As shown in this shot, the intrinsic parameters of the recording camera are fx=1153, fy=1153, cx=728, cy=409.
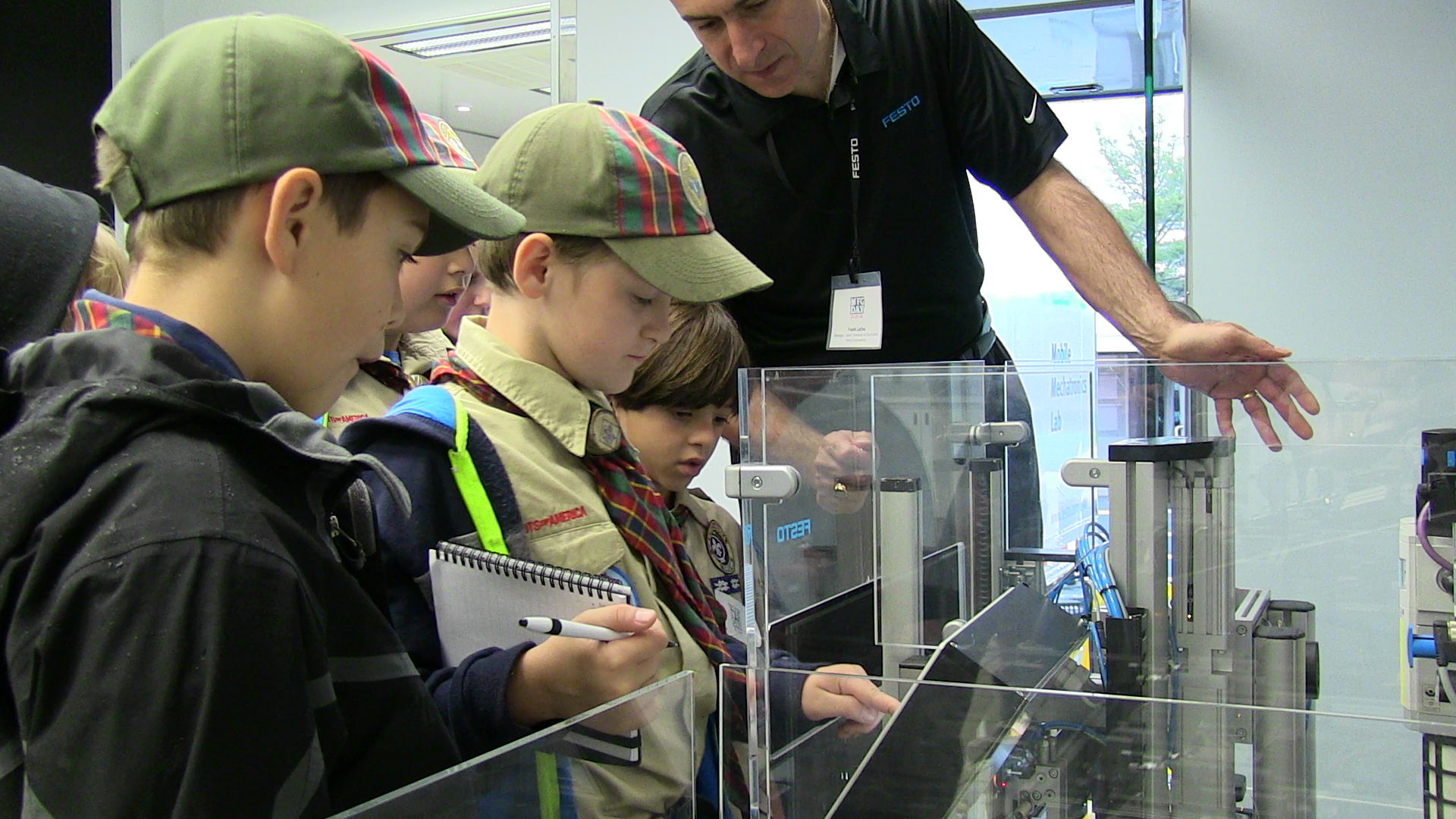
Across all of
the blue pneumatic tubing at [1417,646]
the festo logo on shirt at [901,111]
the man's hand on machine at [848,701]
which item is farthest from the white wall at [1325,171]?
the man's hand on machine at [848,701]

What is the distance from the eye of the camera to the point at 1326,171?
Answer: 284 centimetres

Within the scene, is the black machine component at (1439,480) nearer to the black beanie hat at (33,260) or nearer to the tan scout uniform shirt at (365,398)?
the tan scout uniform shirt at (365,398)

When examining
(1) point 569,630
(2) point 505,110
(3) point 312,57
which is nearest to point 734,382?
(1) point 569,630

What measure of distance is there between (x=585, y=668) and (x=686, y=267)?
466 millimetres

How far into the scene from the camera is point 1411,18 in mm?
2752

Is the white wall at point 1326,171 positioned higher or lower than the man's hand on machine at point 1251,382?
higher

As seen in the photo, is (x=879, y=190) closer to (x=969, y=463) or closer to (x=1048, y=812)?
(x=969, y=463)

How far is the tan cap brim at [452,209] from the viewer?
753 millimetres

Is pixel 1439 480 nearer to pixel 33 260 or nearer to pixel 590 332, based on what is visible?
pixel 590 332

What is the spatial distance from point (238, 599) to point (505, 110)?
2.97m

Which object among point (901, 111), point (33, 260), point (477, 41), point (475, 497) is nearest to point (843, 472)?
point (475, 497)

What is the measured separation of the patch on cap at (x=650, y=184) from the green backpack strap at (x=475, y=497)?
11.3 inches

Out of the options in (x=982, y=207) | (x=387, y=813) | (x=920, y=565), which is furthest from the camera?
(x=982, y=207)

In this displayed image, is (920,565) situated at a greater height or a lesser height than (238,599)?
lesser
